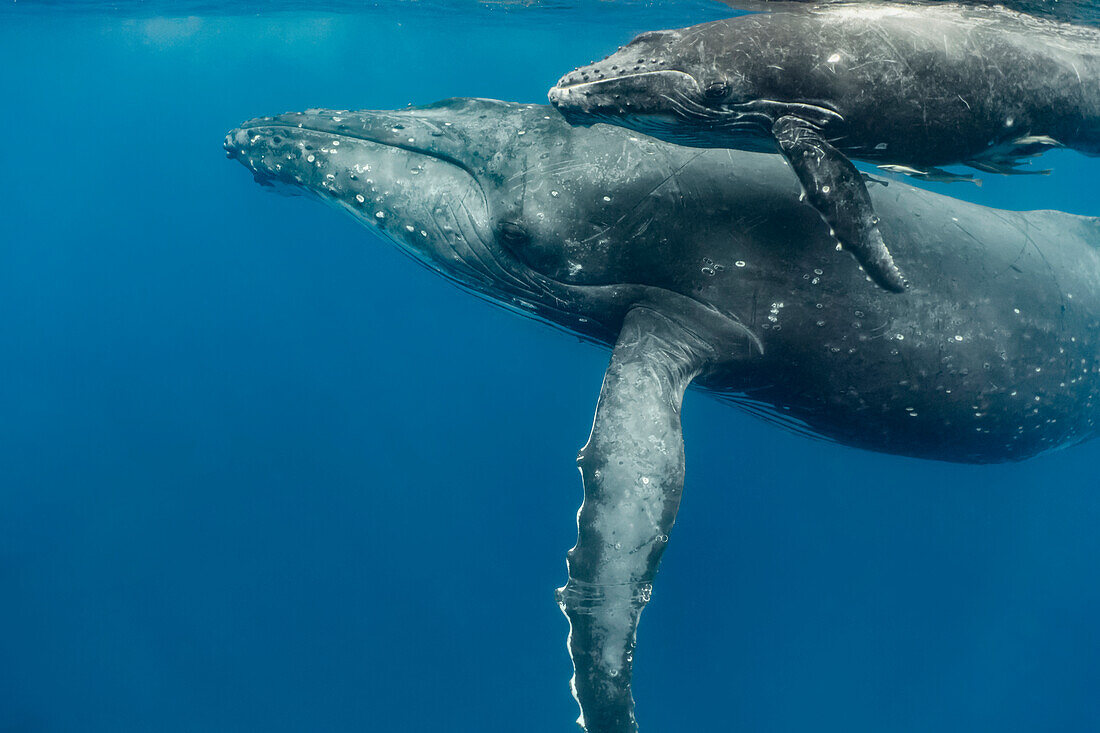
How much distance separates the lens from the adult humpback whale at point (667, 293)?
498cm

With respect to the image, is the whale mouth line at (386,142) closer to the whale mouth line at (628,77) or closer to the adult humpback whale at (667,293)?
the adult humpback whale at (667,293)

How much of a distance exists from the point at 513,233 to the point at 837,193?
288 centimetres

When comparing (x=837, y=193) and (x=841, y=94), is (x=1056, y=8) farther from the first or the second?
(x=837, y=193)

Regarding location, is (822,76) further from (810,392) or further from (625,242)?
(810,392)

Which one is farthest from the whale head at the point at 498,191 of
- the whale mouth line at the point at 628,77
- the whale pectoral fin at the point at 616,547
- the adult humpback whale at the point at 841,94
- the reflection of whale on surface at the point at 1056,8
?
the reflection of whale on surface at the point at 1056,8

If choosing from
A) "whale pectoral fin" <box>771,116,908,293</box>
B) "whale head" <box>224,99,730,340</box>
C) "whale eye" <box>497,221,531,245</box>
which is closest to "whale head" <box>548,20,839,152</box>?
"whale pectoral fin" <box>771,116,908,293</box>

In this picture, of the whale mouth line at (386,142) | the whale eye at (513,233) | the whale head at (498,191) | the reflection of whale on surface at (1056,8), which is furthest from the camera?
the reflection of whale on surface at (1056,8)

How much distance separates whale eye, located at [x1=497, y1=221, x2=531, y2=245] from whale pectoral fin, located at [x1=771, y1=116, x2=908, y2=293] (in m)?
2.44

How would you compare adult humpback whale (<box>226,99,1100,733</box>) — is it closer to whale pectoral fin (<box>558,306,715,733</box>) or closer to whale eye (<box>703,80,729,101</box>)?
whale pectoral fin (<box>558,306,715,733</box>)

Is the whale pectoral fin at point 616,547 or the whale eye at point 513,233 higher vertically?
the whale eye at point 513,233

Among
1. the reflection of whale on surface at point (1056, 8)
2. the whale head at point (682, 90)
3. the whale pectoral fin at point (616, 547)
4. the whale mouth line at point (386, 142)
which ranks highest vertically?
the reflection of whale on surface at point (1056, 8)

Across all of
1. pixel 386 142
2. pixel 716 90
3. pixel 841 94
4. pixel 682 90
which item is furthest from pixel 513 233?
pixel 841 94

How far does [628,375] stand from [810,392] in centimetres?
206

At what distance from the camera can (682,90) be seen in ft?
14.4
